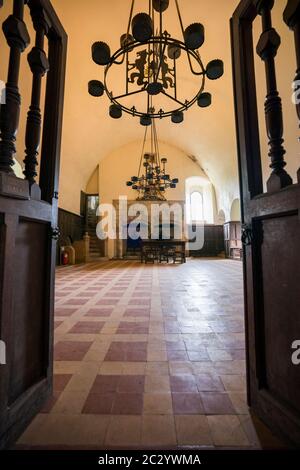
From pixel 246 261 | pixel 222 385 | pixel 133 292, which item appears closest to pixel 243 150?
pixel 246 261

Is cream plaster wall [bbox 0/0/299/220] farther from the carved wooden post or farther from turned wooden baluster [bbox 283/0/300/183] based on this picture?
turned wooden baluster [bbox 283/0/300/183]

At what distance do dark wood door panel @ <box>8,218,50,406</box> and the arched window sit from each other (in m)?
11.9

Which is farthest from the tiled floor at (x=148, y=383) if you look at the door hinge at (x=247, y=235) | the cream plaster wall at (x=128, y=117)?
the cream plaster wall at (x=128, y=117)

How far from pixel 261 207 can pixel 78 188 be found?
36.8ft

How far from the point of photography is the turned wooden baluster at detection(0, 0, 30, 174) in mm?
794

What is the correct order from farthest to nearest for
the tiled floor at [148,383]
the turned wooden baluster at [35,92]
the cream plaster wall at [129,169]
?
the cream plaster wall at [129,169] < the turned wooden baluster at [35,92] < the tiled floor at [148,383]

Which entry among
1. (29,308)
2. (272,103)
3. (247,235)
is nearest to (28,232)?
(29,308)

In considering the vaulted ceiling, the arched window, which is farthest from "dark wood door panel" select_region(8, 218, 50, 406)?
the arched window

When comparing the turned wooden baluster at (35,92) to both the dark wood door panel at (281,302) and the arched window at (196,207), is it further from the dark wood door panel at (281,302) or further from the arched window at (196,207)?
the arched window at (196,207)

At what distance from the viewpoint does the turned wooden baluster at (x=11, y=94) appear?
2.61 feet

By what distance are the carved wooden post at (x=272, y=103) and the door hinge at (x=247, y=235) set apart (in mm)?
183

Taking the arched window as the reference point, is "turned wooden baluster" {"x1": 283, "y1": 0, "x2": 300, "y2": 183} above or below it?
below

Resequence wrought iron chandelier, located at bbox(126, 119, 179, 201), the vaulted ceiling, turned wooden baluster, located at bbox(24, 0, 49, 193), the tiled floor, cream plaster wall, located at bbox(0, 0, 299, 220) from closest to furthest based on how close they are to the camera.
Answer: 1. the tiled floor
2. turned wooden baluster, located at bbox(24, 0, 49, 193)
3. cream plaster wall, located at bbox(0, 0, 299, 220)
4. the vaulted ceiling
5. wrought iron chandelier, located at bbox(126, 119, 179, 201)
